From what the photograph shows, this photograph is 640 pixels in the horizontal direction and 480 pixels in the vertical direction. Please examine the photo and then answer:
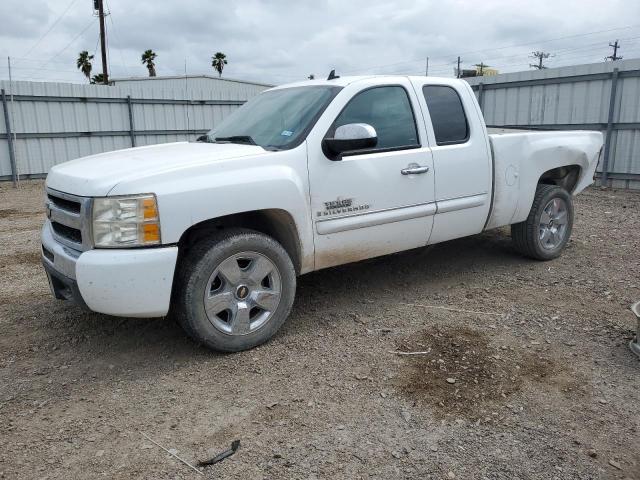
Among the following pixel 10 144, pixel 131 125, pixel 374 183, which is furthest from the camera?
pixel 131 125

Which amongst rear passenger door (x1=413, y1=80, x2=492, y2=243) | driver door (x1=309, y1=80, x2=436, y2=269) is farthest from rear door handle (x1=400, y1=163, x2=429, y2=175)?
rear passenger door (x1=413, y1=80, x2=492, y2=243)

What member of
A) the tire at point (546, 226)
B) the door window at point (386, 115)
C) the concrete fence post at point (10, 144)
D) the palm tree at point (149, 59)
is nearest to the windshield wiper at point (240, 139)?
the door window at point (386, 115)

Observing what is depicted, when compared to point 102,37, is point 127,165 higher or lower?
lower

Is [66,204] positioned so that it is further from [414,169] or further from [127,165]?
[414,169]

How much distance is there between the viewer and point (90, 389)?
3246 millimetres

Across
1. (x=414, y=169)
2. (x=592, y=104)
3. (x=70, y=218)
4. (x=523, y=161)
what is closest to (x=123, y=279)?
(x=70, y=218)

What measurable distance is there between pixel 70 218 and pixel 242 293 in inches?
46.2

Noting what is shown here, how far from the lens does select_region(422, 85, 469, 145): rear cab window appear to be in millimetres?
4578

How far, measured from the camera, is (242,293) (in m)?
3.63

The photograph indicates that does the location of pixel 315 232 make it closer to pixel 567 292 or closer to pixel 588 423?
pixel 588 423

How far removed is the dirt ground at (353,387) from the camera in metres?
2.58

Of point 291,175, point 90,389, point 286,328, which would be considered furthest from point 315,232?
point 90,389

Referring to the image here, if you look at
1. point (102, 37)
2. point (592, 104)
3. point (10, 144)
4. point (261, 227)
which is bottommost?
point (261, 227)

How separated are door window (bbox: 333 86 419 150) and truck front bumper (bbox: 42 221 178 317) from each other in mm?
1695
